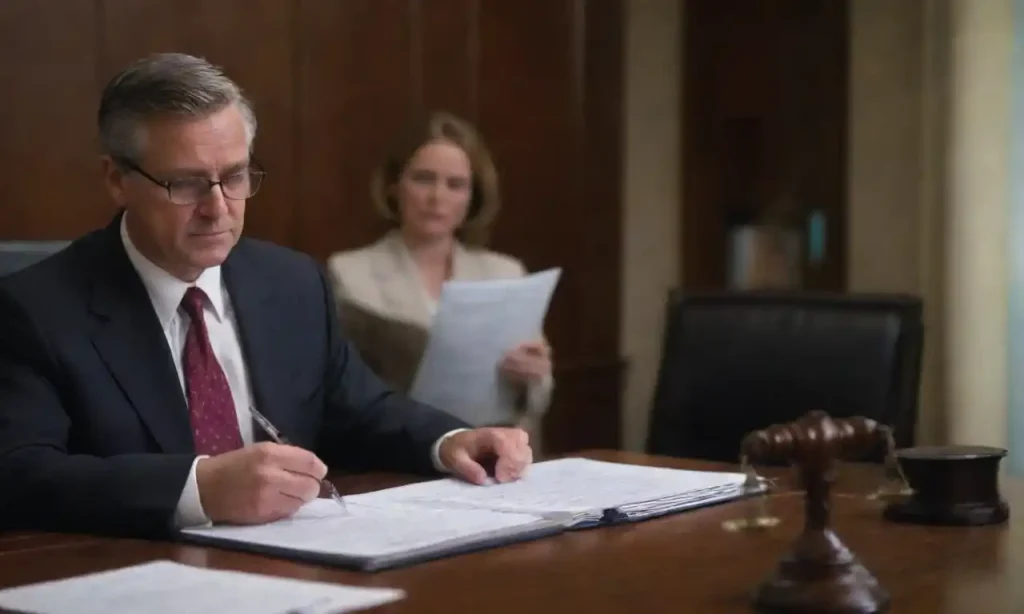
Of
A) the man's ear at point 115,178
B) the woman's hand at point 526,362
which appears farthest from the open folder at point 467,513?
the woman's hand at point 526,362

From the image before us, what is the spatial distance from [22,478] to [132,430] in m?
0.20

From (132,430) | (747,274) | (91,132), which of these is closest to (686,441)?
(132,430)

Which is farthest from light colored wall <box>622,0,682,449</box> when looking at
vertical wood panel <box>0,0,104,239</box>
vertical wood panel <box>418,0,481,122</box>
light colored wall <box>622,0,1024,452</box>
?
vertical wood panel <box>0,0,104,239</box>

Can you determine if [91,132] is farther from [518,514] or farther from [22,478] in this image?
[518,514]

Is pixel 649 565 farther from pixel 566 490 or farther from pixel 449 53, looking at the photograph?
pixel 449 53

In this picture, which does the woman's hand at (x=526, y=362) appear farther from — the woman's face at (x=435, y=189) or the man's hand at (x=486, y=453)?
the man's hand at (x=486, y=453)

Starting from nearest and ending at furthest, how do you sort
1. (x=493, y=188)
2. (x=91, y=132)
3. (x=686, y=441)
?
(x=686, y=441)
(x=91, y=132)
(x=493, y=188)

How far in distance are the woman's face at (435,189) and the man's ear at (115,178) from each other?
1370 mm

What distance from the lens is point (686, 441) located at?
240cm

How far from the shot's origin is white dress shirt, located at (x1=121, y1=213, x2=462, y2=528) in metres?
1.95

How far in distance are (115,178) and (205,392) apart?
0.32 metres

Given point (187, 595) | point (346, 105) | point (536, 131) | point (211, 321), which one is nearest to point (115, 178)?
point (211, 321)

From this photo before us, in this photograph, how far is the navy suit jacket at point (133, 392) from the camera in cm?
164

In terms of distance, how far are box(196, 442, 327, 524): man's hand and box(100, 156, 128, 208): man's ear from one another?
53 cm
